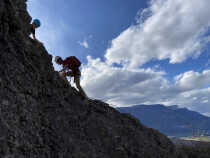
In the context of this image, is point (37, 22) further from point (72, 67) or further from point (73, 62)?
point (72, 67)

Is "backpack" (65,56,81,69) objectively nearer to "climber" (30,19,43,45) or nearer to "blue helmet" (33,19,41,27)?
"climber" (30,19,43,45)

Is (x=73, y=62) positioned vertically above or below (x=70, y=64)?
above

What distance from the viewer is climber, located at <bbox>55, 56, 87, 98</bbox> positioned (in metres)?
11.4

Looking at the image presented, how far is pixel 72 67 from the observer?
11836 mm

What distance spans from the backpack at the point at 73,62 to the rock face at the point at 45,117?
1.29 m

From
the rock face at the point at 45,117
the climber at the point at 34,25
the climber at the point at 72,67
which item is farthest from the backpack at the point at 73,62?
the climber at the point at 34,25

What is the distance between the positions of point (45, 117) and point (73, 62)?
16.9 feet

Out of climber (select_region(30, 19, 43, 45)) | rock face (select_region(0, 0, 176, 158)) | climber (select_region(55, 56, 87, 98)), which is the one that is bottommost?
rock face (select_region(0, 0, 176, 158))

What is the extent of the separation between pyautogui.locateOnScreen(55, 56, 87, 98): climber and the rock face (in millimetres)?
611

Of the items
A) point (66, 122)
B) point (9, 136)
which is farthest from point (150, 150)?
point (9, 136)

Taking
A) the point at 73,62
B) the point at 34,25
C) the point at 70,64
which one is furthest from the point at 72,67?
the point at 34,25

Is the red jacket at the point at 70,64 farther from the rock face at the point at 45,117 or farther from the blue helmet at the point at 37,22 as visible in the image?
the blue helmet at the point at 37,22

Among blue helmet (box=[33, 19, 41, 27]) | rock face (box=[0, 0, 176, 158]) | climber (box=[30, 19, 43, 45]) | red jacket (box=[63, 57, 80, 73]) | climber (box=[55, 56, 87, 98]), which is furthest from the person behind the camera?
blue helmet (box=[33, 19, 41, 27])

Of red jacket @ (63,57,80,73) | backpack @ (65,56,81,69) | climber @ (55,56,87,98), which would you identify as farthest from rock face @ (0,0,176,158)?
backpack @ (65,56,81,69)
